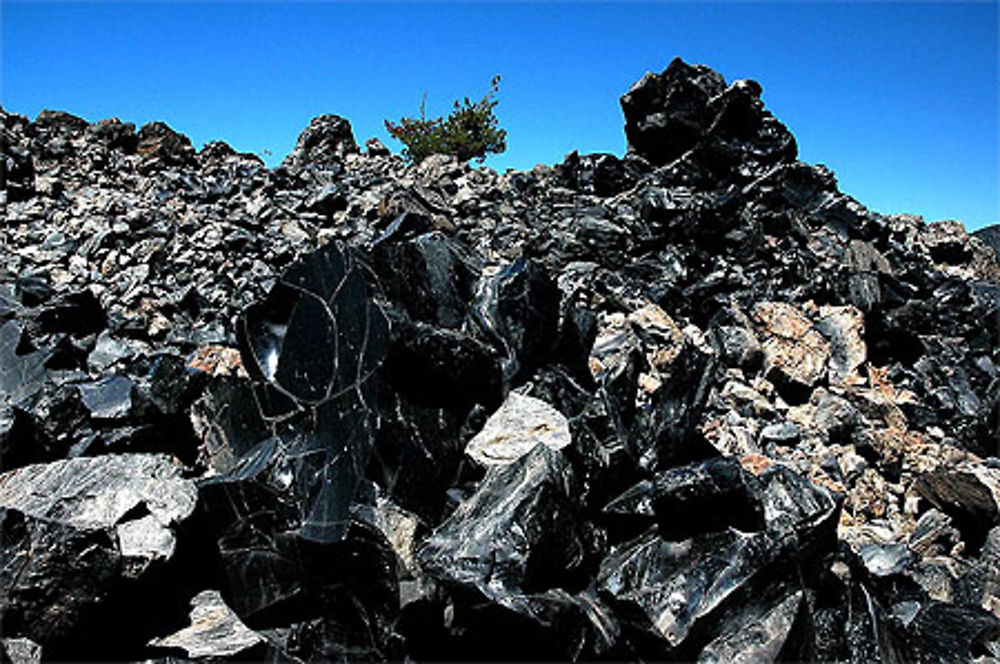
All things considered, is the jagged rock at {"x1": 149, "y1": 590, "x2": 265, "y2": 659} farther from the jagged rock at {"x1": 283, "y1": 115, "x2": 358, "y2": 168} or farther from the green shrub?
the green shrub

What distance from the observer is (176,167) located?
508 inches

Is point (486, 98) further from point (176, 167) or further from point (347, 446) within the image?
point (347, 446)

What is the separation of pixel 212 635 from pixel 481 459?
173cm

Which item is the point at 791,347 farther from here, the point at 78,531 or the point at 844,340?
the point at 78,531

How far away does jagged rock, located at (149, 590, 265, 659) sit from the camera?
3523 millimetres

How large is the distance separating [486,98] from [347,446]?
75.9 feet

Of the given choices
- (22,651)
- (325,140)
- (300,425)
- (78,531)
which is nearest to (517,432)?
(300,425)

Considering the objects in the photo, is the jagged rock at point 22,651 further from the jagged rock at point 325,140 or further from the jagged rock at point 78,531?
the jagged rock at point 325,140

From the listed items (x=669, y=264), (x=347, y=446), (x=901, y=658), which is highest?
(x=669, y=264)

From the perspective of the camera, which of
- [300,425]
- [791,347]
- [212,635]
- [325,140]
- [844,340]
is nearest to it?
[212,635]

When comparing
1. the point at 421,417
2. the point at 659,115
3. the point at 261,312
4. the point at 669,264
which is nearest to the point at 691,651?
the point at 421,417

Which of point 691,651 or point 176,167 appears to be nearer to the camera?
point 691,651

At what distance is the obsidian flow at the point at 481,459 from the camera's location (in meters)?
3.51

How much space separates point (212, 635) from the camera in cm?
370
